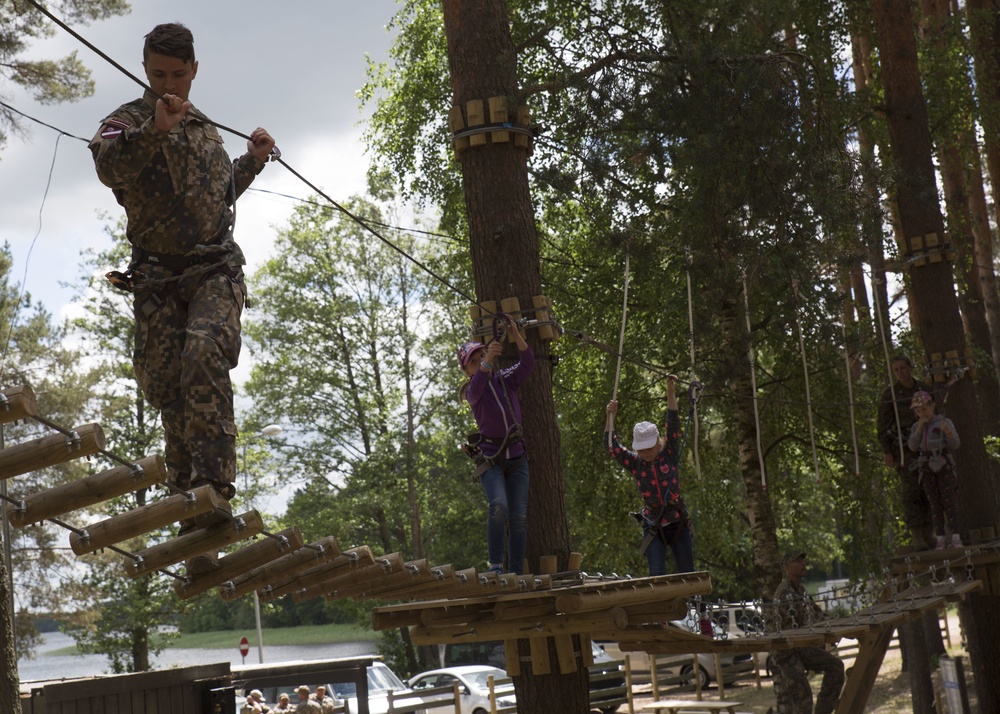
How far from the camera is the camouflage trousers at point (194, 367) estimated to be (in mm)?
3764

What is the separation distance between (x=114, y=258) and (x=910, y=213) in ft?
61.1

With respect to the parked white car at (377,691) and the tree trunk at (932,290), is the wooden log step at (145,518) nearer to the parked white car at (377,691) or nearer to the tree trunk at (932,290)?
the tree trunk at (932,290)

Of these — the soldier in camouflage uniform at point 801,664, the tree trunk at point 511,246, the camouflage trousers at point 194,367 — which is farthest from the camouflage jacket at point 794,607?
the camouflage trousers at point 194,367

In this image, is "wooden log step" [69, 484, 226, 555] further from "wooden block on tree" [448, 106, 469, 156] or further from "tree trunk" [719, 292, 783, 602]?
"tree trunk" [719, 292, 783, 602]

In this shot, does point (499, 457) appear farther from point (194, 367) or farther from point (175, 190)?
point (175, 190)

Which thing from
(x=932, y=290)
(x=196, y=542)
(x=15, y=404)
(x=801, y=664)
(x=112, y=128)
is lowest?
(x=801, y=664)

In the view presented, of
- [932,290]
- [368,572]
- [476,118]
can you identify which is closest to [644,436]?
[476,118]

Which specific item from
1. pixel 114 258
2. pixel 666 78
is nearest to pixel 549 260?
pixel 666 78

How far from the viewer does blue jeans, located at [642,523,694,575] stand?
22.2 feet

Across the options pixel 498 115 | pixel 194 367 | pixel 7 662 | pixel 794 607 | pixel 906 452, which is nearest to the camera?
pixel 194 367

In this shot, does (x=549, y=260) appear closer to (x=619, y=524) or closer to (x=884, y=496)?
(x=619, y=524)

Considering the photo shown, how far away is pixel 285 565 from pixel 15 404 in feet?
5.06

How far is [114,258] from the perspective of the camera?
24.8 m

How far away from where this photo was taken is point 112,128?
378cm
